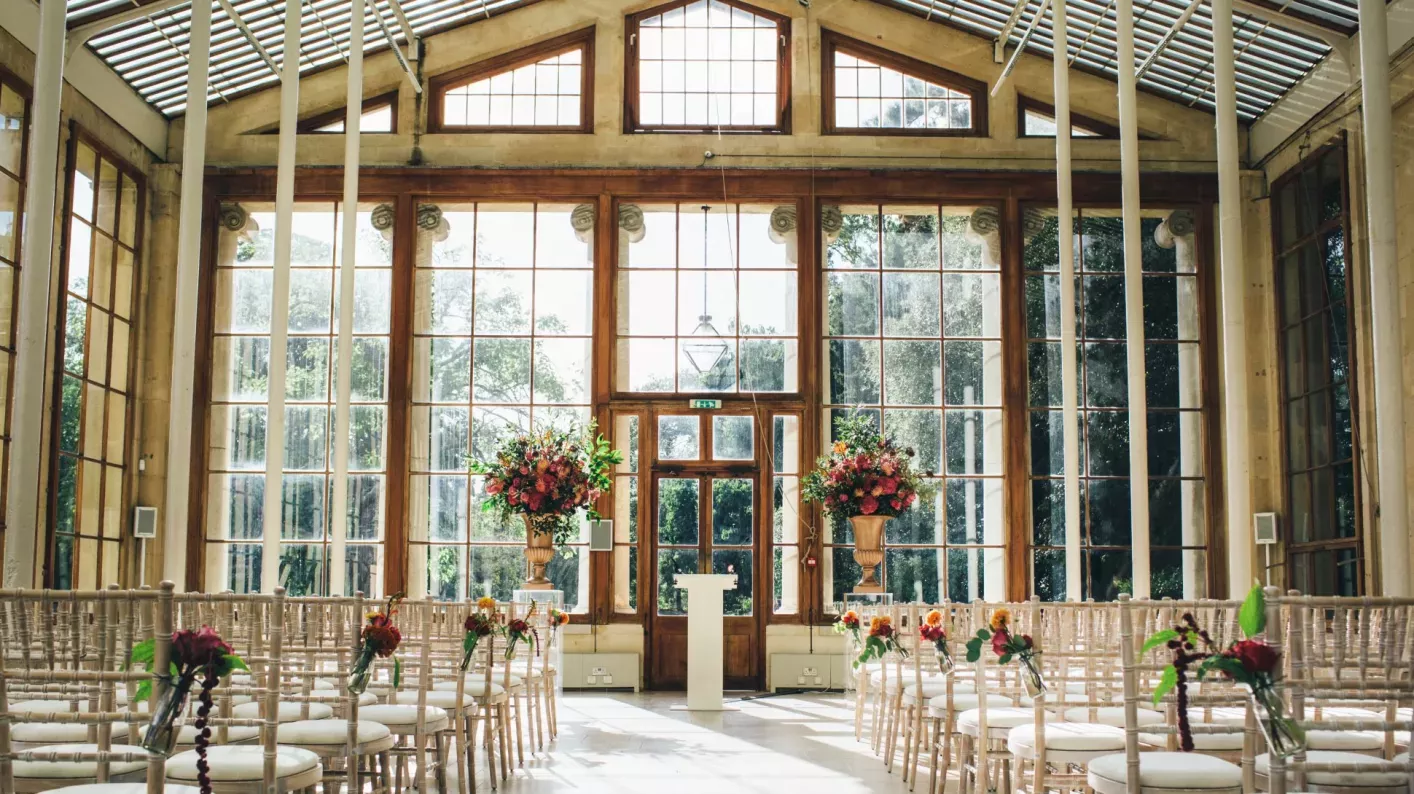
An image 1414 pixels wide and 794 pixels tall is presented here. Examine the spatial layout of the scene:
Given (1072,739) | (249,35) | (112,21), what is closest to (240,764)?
(1072,739)

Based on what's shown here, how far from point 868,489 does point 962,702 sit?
3805 millimetres

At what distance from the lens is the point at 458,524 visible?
38.4 feet

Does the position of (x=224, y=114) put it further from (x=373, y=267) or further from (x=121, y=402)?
(x=121, y=402)

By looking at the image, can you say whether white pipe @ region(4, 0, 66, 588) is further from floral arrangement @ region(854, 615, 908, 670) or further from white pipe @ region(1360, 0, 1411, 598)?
white pipe @ region(1360, 0, 1411, 598)

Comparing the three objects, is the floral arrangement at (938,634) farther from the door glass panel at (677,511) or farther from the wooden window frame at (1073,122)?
the wooden window frame at (1073,122)

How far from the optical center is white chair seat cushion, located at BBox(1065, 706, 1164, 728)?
458 cm

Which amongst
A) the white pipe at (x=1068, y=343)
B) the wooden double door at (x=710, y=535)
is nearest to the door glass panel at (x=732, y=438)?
the wooden double door at (x=710, y=535)

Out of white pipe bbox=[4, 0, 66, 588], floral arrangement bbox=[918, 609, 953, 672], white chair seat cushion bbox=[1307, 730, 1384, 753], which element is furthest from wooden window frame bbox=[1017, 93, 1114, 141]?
white chair seat cushion bbox=[1307, 730, 1384, 753]

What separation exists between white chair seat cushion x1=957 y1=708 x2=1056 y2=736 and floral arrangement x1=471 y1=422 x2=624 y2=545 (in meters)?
5.02

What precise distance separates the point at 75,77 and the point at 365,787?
6.80 m

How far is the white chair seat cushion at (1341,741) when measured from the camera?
4.06 m

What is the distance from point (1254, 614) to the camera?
3273mm

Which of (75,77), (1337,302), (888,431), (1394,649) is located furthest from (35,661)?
(1337,302)

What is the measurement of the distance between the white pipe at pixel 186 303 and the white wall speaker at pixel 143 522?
3.27 metres
